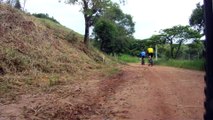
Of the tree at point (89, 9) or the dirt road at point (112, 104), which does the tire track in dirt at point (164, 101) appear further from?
the tree at point (89, 9)

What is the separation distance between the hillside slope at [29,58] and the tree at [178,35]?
73.0 feet

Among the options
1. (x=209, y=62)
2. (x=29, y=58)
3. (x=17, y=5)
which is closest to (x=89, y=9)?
(x=17, y=5)

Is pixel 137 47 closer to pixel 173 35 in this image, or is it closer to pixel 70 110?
pixel 173 35

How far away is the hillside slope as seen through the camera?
46.3 feet

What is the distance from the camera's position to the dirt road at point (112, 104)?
28.7 ft

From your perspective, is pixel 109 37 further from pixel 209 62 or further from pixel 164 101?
pixel 209 62

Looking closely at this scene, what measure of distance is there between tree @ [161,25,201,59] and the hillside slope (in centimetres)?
2224

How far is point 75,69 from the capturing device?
19172 millimetres

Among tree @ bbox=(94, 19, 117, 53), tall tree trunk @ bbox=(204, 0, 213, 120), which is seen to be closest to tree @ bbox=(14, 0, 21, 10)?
tree @ bbox=(94, 19, 117, 53)

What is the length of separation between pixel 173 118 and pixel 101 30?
34.7 m

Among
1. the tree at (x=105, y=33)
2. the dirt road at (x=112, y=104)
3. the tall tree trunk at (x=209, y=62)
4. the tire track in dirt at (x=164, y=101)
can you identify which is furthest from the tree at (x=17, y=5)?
the tall tree trunk at (x=209, y=62)

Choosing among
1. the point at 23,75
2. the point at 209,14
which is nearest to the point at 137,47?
the point at 23,75

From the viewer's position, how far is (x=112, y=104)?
10039mm

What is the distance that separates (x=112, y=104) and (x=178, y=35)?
3585 centimetres
